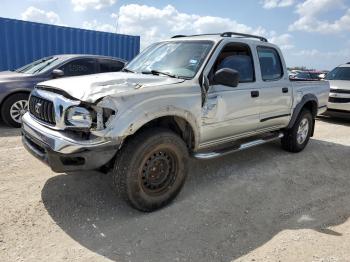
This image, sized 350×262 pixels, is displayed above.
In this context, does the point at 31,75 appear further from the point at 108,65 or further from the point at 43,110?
the point at 43,110

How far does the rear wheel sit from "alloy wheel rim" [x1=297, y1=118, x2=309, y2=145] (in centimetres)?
541

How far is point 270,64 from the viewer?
5.23 m

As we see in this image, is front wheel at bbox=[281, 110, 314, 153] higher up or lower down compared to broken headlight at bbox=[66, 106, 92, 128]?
lower down

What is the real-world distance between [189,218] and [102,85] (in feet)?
5.34

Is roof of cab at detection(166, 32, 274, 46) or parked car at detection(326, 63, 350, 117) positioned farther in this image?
parked car at detection(326, 63, 350, 117)

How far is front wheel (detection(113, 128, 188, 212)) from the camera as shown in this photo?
322 cm

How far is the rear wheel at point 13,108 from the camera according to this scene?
6795 millimetres

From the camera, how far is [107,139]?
3.02 m

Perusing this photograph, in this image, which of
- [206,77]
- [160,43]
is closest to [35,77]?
[160,43]

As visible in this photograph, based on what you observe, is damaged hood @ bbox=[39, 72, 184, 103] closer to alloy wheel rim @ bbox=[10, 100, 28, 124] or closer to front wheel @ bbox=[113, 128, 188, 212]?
front wheel @ bbox=[113, 128, 188, 212]

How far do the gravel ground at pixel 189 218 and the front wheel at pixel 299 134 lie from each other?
966mm

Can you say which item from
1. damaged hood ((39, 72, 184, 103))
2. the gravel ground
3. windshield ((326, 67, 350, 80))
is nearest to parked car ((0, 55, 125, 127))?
the gravel ground

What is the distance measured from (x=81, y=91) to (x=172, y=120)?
3.46 feet

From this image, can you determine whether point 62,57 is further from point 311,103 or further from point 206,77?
point 311,103
